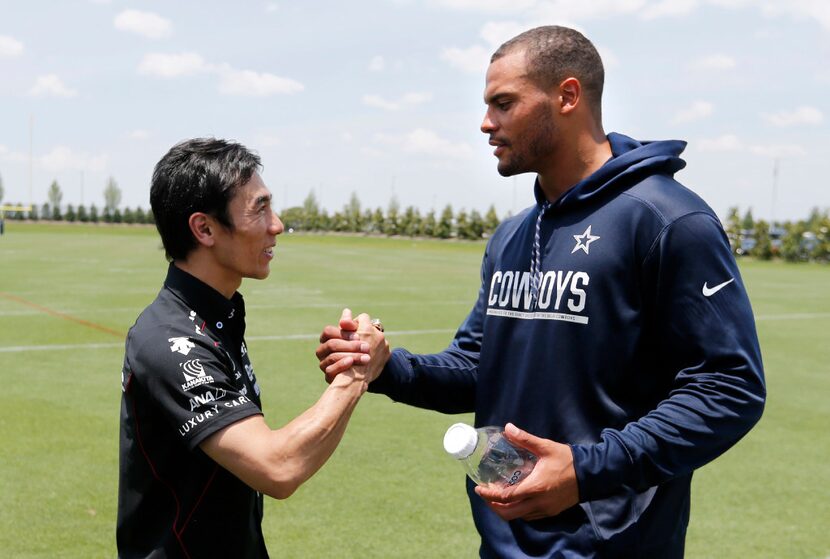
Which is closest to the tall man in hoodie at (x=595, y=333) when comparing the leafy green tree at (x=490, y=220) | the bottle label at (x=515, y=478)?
the bottle label at (x=515, y=478)

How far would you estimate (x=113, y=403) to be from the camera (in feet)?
28.2

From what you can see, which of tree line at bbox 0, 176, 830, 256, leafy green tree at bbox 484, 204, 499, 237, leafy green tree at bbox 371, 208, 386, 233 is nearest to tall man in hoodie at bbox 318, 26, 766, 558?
tree line at bbox 0, 176, 830, 256

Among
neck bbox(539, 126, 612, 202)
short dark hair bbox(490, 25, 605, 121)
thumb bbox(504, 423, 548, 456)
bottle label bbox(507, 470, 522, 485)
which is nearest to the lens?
thumb bbox(504, 423, 548, 456)

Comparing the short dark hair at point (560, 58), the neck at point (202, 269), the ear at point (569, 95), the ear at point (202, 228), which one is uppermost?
the short dark hair at point (560, 58)

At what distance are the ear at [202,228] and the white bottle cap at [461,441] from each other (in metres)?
0.97

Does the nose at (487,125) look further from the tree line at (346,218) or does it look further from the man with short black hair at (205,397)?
the tree line at (346,218)

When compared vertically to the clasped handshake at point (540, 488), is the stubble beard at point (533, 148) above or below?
above

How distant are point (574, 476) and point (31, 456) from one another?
574 centimetres

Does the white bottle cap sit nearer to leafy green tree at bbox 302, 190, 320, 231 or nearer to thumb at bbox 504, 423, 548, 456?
thumb at bbox 504, 423, 548, 456

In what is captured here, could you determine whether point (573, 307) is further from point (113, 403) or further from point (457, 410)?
point (113, 403)

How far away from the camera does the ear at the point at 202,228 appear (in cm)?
265

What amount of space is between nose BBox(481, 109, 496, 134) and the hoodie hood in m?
0.33

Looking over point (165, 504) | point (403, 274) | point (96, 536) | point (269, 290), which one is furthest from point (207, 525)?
point (403, 274)

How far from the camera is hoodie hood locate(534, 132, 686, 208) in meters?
2.71
